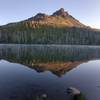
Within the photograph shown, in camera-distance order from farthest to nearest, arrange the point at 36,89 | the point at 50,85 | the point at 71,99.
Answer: the point at 50,85 → the point at 36,89 → the point at 71,99

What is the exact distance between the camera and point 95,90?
37094 millimetres

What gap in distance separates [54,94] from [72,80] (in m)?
12.0

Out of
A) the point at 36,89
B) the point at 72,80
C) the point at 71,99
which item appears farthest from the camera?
the point at 72,80

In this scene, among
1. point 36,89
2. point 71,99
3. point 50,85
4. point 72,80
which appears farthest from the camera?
point 72,80

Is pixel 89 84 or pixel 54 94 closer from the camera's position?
pixel 54 94

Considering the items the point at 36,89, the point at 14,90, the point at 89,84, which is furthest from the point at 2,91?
the point at 89,84

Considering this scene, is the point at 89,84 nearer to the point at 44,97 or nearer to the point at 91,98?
the point at 91,98

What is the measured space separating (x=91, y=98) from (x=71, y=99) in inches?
120

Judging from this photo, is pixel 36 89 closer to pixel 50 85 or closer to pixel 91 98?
pixel 50 85

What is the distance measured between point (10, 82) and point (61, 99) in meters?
13.0

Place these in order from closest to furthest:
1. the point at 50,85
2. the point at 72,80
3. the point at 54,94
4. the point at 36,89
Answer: the point at 54,94, the point at 36,89, the point at 50,85, the point at 72,80

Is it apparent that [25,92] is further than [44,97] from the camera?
Yes

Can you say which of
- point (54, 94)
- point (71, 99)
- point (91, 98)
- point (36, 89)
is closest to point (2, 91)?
point (36, 89)

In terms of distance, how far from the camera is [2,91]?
34.8 metres
